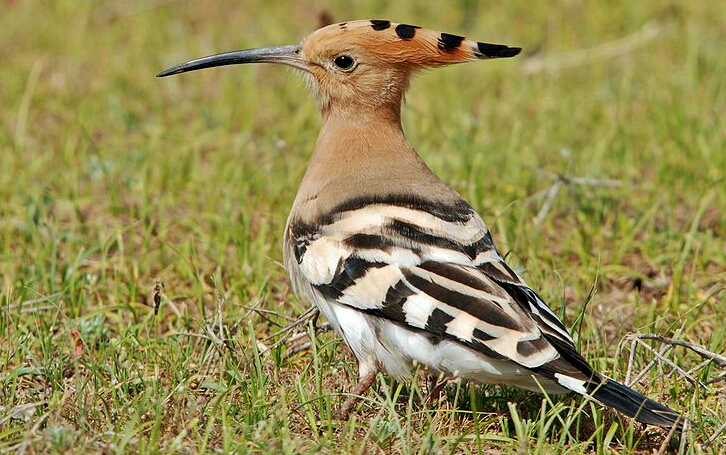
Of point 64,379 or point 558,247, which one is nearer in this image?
point 64,379

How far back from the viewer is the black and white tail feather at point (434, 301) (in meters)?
2.38

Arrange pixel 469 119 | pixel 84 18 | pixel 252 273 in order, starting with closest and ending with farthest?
pixel 252 273 < pixel 469 119 < pixel 84 18

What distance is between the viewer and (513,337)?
239cm

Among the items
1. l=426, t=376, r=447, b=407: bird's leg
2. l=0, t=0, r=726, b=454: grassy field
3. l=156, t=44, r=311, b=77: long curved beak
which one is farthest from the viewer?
l=156, t=44, r=311, b=77: long curved beak

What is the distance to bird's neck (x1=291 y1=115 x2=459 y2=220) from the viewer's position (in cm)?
286

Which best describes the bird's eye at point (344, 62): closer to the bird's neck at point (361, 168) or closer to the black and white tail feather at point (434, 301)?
the bird's neck at point (361, 168)

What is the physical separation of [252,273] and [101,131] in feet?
4.99

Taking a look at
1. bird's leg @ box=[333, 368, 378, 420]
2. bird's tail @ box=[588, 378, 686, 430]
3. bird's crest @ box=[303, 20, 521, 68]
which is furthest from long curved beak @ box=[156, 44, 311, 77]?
bird's tail @ box=[588, 378, 686, 430]

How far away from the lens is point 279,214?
12.4ft

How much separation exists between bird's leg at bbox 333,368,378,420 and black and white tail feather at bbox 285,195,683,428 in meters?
0.01

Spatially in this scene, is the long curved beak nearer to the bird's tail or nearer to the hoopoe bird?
the hoopoe bird

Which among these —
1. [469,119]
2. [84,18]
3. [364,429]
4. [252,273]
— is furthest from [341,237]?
[84,18]

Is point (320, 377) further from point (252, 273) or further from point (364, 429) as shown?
point (252, 273)

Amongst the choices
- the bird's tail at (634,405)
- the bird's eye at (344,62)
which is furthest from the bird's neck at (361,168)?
the bird's tail at (634,405)
